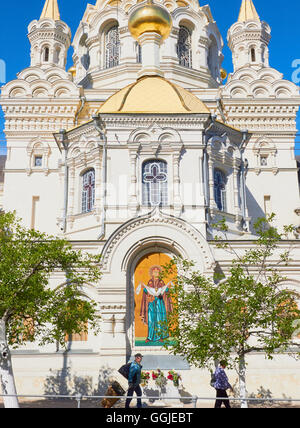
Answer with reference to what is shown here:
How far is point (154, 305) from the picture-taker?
17.7 m

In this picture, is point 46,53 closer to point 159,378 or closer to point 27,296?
point 27,296

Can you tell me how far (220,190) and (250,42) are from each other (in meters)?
14.6

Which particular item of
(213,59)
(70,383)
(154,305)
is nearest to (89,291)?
(154,305)

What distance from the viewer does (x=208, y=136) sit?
21.3 meters

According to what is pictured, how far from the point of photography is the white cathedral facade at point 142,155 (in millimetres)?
17391

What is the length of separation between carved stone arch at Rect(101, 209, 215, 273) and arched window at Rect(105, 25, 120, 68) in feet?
53.2

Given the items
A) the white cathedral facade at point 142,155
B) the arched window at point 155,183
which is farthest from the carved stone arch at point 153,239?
the arched window at point 155,183

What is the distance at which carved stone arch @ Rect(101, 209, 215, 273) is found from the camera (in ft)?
57.8

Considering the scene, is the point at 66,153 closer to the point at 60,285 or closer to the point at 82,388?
the point at 60,285

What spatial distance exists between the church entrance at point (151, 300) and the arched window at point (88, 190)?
4.15m

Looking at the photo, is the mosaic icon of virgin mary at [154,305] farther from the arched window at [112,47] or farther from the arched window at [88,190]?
the arched window at [112,47]

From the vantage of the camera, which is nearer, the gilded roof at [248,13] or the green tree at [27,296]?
the green tree at [27,296]

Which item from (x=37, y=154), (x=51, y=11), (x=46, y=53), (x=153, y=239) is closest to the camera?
(x=153, y=239)
